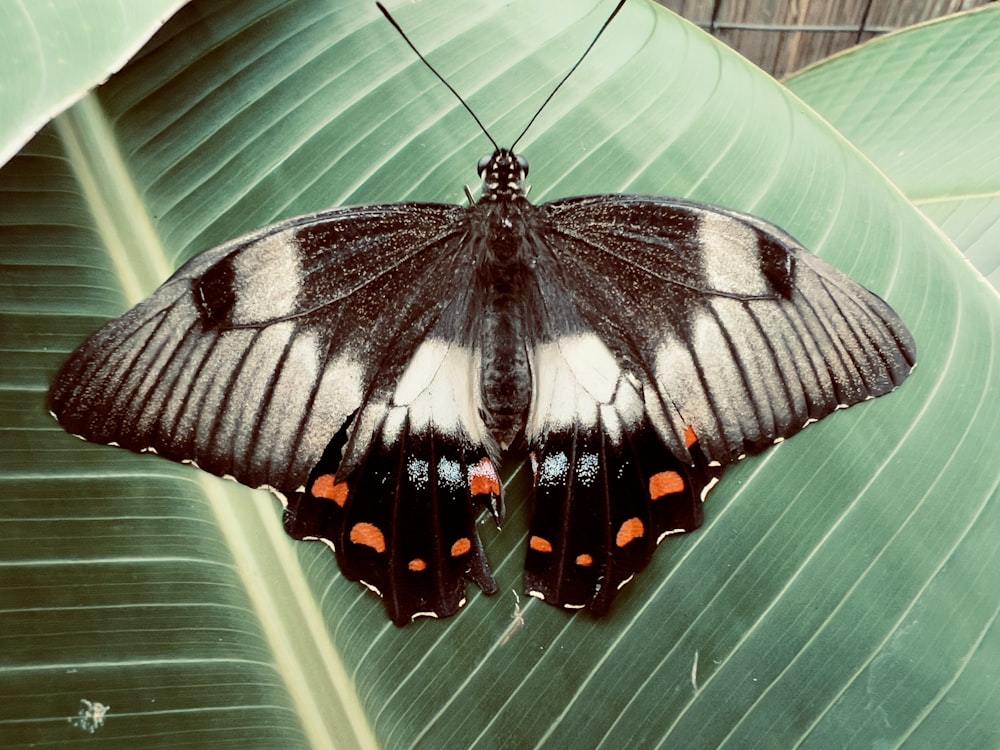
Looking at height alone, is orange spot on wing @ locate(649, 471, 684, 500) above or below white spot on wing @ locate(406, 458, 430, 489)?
below

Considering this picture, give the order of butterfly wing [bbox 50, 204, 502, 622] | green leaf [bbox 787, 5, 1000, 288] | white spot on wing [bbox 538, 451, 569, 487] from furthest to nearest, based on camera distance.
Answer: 1. green leaf [bbox 787, 5, 1000, 288]
2. white spot on wing [bbox 538, 451, 569, 487]
3. butterfly wing [bbox 50, 204, 502, 622]

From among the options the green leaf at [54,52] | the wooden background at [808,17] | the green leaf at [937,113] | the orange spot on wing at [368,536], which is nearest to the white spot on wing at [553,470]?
the orange spot on wing at [368,536]

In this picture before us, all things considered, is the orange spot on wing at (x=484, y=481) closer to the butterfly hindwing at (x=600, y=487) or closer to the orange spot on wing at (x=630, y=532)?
the butterfly hindwing at (x=600, y=487)

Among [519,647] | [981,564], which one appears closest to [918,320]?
[981,564]

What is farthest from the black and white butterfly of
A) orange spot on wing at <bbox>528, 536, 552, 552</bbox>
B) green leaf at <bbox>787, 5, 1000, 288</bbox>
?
green leaf at <bbox>787, 5, 1000, 288</bbox>

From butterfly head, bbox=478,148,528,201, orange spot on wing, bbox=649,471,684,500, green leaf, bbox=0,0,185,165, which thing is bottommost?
orange spot on wing, bbox=649,471,684,500

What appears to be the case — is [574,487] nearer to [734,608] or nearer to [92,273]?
[734,608]

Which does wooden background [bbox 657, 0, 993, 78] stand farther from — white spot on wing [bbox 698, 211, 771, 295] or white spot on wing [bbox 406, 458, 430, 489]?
white spot on wing [bbox 406, 458, 430, 489]
